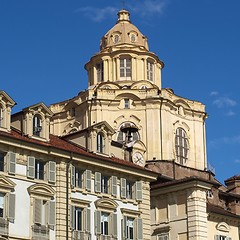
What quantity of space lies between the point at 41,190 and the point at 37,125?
524 centimetres

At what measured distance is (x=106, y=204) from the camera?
63.7m

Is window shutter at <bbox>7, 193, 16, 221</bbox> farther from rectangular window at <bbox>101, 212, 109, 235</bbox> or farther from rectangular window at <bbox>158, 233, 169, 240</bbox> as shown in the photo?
rectangular window at <bbox>158, 233, 169, 240</bbox>

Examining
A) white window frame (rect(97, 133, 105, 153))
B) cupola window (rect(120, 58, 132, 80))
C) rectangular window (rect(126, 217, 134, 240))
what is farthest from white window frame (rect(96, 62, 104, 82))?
rectangular window (rect(126, 217, 134, 240))

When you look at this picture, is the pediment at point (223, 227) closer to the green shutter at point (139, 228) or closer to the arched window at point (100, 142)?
the green shutter at point (139, 228)

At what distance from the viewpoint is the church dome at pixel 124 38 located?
116 metres

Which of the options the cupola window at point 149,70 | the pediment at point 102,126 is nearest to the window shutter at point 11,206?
the pediment at point 102,126

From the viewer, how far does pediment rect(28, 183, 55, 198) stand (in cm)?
5876

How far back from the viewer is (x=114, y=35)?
11731 centimetres

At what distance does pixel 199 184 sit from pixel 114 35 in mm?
49190

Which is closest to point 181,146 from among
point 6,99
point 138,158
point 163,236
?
point 138,158

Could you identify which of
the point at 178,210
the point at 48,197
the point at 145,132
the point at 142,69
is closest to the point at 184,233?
the point at 178,210

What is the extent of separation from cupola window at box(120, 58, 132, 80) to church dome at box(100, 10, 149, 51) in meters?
2.35

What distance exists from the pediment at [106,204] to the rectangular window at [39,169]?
5100 mm

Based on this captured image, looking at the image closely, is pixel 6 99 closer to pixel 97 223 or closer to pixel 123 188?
pixel 97 223
